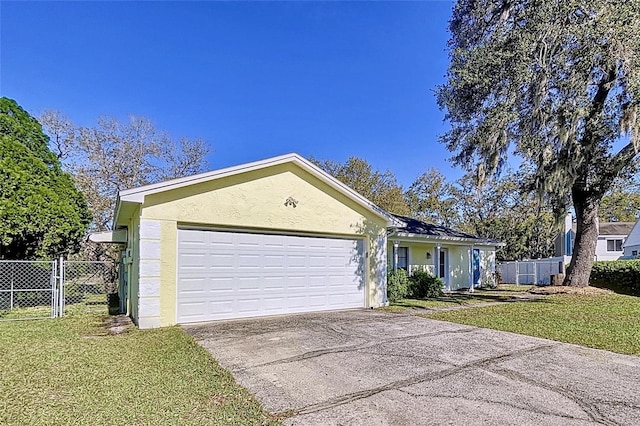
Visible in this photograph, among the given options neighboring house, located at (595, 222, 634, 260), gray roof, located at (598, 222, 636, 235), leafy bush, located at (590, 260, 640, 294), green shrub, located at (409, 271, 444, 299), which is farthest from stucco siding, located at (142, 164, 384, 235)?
gray roof, located at (598, 222, 636, 235)

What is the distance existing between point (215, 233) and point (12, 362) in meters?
4.22

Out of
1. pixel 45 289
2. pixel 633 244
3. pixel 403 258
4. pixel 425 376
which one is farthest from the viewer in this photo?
pixel 633 244

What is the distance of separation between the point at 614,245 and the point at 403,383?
36.3 metres

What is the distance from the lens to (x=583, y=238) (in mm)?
14375

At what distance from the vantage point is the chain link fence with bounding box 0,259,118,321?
9.73 meters

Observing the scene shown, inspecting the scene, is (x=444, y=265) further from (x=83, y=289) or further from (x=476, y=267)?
(x=83, y=289)

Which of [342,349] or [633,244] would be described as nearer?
[342,349]

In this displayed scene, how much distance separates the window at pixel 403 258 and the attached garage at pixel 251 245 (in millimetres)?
3968

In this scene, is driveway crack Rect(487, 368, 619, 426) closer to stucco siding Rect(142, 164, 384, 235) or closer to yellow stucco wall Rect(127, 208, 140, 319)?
stucco siding Rect(142, 164, 384, 235)

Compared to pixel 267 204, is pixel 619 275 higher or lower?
lower

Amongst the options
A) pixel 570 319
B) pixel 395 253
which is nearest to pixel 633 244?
pixel 395 253

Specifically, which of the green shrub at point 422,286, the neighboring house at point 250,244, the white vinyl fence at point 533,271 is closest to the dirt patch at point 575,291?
the green shrub at point 422,286

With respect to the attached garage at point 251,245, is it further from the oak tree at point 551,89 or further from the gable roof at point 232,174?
the oak tree at point 551,89

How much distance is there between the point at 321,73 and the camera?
1697 cm
